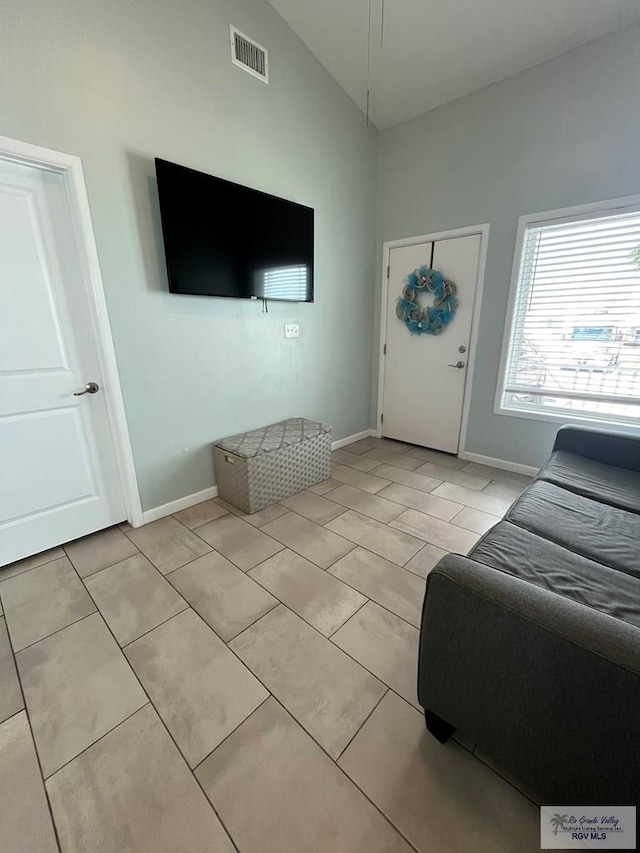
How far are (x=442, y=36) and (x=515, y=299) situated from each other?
1.88 m

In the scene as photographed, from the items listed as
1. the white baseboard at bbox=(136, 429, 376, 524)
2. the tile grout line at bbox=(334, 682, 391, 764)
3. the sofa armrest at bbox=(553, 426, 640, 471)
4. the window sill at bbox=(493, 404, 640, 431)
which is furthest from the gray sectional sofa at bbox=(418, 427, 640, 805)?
the white baseboard at bbox=(136, 429, 376, 524)

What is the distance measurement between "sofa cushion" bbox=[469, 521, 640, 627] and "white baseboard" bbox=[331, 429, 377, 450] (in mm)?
2379

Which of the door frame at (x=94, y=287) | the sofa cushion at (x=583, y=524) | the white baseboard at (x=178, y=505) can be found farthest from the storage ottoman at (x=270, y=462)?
the sofa cushion at (x=583, y=524)

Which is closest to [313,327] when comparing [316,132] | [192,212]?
[192,212]

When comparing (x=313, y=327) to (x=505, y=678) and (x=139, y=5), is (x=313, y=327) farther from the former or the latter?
(x=505, y=678)

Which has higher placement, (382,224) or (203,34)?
(203,34)

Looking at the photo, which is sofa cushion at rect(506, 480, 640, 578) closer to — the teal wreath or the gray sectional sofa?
the gray sectional sofa

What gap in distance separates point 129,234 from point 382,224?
2514mm

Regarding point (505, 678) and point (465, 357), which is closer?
point (505, 678)

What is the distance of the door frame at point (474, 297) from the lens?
295 cm

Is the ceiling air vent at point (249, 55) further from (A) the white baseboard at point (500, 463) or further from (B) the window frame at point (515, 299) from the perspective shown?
(A) the white baseboard at point (500, 463)

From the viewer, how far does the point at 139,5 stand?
71.7 inches

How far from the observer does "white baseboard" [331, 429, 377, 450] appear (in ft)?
12.3

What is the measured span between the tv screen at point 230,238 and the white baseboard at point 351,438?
1.57 meters
